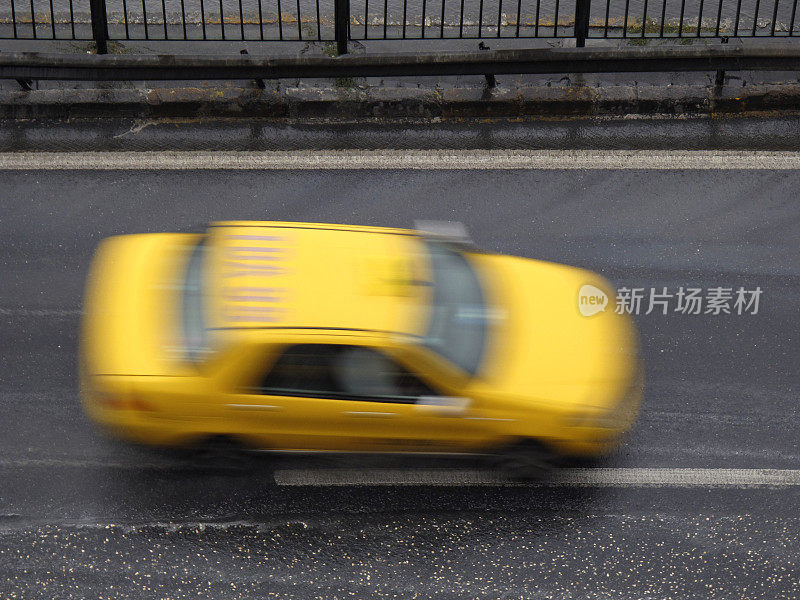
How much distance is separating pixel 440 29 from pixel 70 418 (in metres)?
5.98

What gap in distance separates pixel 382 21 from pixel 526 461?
20.6 ft

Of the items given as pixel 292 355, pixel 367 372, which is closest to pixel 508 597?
pixel 367 372

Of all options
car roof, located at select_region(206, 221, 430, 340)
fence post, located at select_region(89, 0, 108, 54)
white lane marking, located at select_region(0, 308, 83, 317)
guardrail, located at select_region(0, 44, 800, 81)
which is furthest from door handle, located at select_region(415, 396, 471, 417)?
fence post, located at select_region(89, 0, 108, 54)

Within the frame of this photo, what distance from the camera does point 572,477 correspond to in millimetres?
6605

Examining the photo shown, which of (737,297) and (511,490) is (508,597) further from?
(737,297)

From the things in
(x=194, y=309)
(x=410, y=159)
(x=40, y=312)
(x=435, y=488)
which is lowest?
(x=435, y=488)

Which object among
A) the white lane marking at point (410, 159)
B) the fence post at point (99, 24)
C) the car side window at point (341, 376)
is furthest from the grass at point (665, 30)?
the car side window at point (341, 376)

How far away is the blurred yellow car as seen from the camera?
5.82 metres

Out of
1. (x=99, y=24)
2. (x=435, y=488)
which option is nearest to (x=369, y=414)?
(x=435, y=488)

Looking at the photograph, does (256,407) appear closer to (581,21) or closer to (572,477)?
(572,477)

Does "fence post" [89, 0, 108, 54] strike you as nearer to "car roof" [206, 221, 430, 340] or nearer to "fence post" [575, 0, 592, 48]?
"car roof" [206, 221, 430, 340]

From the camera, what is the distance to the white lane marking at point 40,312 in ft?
24.7

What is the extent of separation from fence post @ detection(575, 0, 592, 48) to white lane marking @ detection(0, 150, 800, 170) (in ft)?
4.29

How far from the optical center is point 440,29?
408 inches
